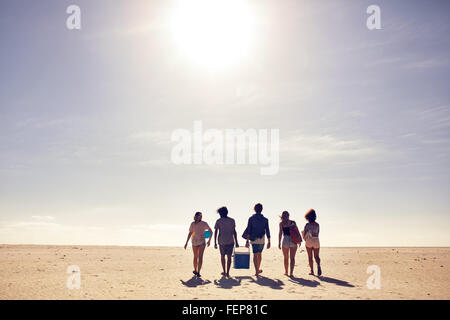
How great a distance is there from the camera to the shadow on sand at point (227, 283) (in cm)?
1323

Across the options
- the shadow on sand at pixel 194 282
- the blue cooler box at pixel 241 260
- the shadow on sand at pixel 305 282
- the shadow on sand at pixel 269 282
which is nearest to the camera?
the shadow on sand at pixel 269 282

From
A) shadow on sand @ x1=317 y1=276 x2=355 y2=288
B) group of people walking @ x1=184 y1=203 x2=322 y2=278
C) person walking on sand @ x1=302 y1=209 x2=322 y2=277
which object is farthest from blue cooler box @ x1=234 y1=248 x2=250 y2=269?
shadow on sand @ x1=317 y1=276 x2=355 y2=288

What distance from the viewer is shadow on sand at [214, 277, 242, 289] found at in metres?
13.2

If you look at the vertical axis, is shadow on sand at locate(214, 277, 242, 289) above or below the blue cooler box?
below

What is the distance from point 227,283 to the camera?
13922 millimetres

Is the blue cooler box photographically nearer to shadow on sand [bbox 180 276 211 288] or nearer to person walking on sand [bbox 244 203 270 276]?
person walking on sand [bbox 244 203 270 276]

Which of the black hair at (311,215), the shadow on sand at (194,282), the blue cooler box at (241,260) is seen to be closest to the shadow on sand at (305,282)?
the blue cooler box at (241,260)

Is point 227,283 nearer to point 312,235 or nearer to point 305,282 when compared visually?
point 305,282

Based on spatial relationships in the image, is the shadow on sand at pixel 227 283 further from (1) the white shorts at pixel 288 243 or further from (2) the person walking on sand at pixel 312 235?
(2) the person walking on sand at pixel 312 235

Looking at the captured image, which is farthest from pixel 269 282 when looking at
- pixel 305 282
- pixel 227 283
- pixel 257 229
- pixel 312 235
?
pixel 312 235

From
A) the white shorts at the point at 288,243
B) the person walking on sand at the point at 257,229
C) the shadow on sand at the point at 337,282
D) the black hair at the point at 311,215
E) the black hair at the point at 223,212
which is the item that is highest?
the black hair at the point at 223,212

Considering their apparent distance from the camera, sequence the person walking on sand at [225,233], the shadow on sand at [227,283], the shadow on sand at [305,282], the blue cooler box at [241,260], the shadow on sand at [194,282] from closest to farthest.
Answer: the shadow on sand at [227,283] < the shadow on sand at [305,282] < the shadow on sand at [194,282] < the person walking on sand at [225,233] < the blue cooler box at [241,260]

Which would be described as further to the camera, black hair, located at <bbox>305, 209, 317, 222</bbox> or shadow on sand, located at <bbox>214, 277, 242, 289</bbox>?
black hair, located at <bbox>305, 209, 317, 222</bbox>
